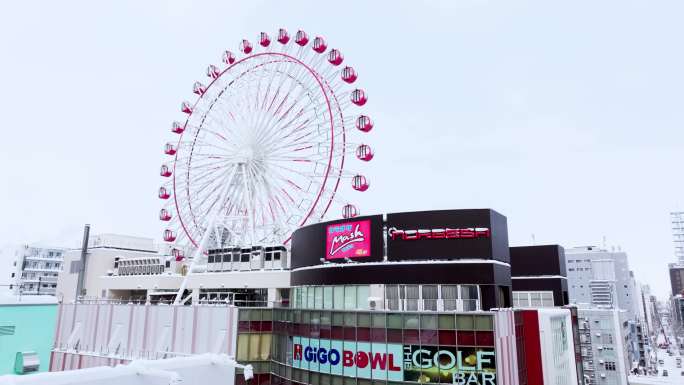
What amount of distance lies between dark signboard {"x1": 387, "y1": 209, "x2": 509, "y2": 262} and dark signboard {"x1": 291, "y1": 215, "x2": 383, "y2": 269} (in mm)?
1235

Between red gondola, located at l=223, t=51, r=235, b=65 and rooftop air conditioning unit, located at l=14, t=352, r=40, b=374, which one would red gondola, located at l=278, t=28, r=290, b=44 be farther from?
rooftop air conditioning unit, located at l=14, t=352, r=40, b=374

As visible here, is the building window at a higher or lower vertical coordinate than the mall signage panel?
higher

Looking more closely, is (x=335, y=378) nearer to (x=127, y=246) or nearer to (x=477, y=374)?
(x=477, y=374)

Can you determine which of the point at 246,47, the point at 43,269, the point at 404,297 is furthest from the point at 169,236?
the point at 43,269

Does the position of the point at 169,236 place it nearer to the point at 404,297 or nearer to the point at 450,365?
the point at 404,297

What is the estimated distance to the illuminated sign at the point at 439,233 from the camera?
33.0 metres

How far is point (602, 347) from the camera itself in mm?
86812

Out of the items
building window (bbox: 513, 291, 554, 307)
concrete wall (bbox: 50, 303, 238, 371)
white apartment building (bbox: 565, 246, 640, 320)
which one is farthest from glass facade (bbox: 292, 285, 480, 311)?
white apartment building (bbox: 565, 246, 640, 320)

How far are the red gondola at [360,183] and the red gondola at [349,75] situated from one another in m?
10.8

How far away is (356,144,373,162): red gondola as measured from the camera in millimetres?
49531

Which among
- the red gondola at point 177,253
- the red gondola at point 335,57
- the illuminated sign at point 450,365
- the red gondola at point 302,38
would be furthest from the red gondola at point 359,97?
the red gondola at point 177,253

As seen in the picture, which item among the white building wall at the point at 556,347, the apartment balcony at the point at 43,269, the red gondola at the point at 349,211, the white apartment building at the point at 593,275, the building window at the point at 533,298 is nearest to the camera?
the white building wall at the point at 556,347

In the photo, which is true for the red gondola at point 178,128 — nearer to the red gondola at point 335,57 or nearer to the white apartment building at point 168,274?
the white apartment building at point 168,274

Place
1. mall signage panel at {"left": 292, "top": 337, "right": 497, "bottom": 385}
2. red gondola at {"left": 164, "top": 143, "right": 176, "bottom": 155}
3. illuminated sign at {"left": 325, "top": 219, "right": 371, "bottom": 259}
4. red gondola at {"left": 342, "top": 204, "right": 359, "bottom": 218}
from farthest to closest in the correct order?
red gondola at {"left": 164, "top": 143, "right": 176, "bottom": 155}
red gondola at {"left": 342, "top": 204, "right": 359, "bottom": 218}
illuminated sign at {"left": 325, "top": 219, "right": 371, "bottom": 259}
mall signage panel at {"left": 292, "top": 337, "right": 497, "bottom": 385}
